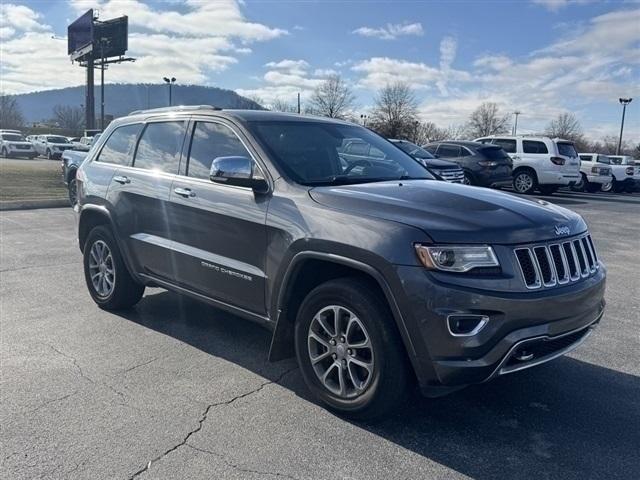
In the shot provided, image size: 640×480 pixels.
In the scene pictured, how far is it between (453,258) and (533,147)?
18100mm

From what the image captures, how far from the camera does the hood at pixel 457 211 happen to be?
307cm

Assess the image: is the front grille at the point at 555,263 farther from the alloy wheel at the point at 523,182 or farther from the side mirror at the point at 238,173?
the alloy wheel at the point at 523,182

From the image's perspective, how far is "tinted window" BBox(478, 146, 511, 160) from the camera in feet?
56.2

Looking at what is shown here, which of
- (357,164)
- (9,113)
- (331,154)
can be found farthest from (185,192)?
(9,113)

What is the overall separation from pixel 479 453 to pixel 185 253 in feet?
8.47

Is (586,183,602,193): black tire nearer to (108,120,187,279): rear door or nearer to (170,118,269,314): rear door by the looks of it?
(108,120,187,279): rear door

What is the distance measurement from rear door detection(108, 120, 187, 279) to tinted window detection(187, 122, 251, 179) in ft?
0.64

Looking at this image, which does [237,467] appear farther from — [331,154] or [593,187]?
[593,187]

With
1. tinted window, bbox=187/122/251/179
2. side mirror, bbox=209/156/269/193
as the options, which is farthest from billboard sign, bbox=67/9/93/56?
side mirror, bbox=209/156/269/193

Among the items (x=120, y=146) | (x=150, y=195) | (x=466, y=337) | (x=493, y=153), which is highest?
(x=493, y=153)

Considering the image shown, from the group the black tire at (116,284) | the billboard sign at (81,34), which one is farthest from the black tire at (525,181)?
the billboard sign at (81,34)

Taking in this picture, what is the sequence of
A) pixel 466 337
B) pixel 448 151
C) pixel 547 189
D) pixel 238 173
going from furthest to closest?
pixel 547 189, pixel 448 151, pixel 238 173, pixel 466 337

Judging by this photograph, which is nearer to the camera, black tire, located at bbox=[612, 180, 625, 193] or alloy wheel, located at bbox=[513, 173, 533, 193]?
alloy wheel, located at bbox=[513, 173, 533, 193]

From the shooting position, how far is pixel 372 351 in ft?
10.5
